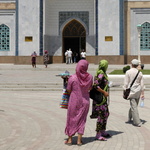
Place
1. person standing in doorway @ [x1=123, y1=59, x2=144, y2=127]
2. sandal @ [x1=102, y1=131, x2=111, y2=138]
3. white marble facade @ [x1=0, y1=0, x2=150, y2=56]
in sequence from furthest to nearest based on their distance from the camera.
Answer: white marble facade @ [x1=0, y1=0, x2=150, y2=56], person standing in doorway @ [x1=123, y1=59, x2=144, y2=127], sandal @ [x1=102, y1=131, x2=111, y2=138]

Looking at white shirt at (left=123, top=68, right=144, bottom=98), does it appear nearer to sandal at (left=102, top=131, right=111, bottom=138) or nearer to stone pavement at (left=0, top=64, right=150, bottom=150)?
stone pavement at (left=0, top=64, right=150, bottom=150)

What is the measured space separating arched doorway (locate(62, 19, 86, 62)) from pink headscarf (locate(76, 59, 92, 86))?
2464 cm

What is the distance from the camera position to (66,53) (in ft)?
96.4

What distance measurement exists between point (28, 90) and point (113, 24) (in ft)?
48.0

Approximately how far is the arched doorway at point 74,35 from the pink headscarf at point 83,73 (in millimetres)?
24642

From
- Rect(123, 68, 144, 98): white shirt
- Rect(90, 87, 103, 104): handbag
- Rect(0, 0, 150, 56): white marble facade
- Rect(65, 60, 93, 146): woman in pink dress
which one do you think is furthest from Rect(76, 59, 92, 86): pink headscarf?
Rect(0, 0, 150, 56): white marble facade

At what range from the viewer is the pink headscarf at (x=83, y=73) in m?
6.12

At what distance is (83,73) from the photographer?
617 centimetres

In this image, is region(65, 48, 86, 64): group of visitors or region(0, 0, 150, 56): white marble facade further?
region(65, 48, 86, 64): group of visitors

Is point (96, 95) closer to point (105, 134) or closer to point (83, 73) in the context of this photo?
point (83, 73)

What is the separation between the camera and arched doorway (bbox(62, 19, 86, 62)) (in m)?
30.6

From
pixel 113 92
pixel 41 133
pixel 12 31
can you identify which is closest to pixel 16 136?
pixel 41 133

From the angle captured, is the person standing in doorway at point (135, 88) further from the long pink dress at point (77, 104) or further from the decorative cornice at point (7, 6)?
the decorative cornice at point (7, 6)

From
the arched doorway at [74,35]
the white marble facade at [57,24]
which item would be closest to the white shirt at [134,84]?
the white marble facade at [57,24]
